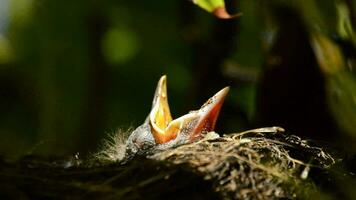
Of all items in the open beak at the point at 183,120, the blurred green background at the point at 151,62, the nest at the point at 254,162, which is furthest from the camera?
the blurred green background at the point at 151,62

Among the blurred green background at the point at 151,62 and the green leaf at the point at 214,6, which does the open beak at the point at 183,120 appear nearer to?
the blurred green background at the point at 151,62

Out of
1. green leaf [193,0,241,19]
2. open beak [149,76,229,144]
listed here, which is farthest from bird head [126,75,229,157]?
green leaf [193,0,241,19]

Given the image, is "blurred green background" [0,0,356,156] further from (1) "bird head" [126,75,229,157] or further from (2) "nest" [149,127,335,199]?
(2) "nest" [149,127,335,199]

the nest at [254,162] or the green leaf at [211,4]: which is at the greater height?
the green leaf at [211,4]

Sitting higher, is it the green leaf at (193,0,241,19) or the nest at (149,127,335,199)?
the green leaf at (193,0,241,19)

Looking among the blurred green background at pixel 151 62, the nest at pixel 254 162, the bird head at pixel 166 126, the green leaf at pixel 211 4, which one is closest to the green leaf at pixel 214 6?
the green leaf at pixel 211 4

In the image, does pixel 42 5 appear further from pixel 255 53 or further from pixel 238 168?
pixel 238 168

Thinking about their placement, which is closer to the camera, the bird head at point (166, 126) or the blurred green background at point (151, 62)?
the bird head at point (166, 126)

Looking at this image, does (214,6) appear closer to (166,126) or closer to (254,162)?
(254,162)
